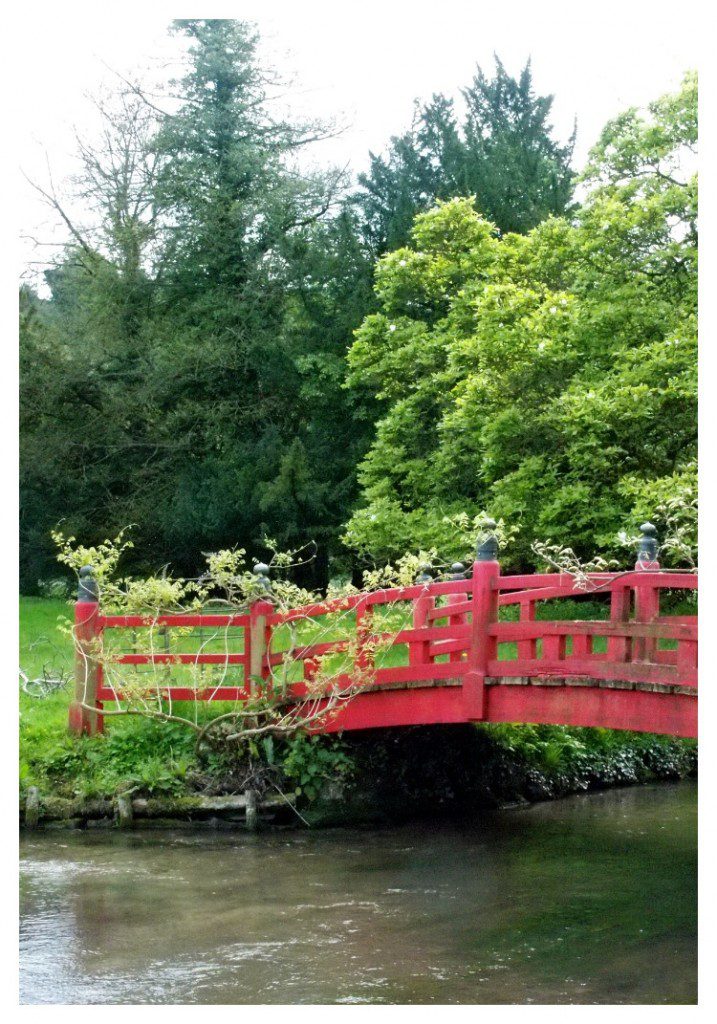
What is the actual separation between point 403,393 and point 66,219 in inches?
140

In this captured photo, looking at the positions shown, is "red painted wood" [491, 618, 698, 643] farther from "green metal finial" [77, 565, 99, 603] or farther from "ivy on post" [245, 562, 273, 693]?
"green metal finial" [77, 565, 99, 603]

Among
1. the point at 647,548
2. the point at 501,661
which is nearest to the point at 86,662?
the point at 501,661

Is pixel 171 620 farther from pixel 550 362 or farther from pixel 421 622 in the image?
pixel 550 362

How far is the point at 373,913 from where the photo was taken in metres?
5.85

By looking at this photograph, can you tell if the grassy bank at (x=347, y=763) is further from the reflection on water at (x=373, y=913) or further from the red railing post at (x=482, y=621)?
the red railing post at (x=482, y=621)

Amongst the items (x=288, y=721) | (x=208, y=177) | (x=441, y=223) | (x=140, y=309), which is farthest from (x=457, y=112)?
(x=288, y=721)

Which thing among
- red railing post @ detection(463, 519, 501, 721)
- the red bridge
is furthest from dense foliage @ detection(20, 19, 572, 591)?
red railing post @ detection(463, 519, 501, 721)

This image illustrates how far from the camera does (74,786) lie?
7445 mm

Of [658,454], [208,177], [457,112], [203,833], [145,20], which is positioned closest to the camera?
[203,833]

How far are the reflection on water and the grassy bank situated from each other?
1.11ft

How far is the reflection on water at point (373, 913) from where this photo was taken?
489 cm

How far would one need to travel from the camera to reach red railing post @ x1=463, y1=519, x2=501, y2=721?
6.43m

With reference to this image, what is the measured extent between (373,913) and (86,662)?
2.88 m

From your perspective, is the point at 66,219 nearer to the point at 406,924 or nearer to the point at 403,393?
the point at 403,393
